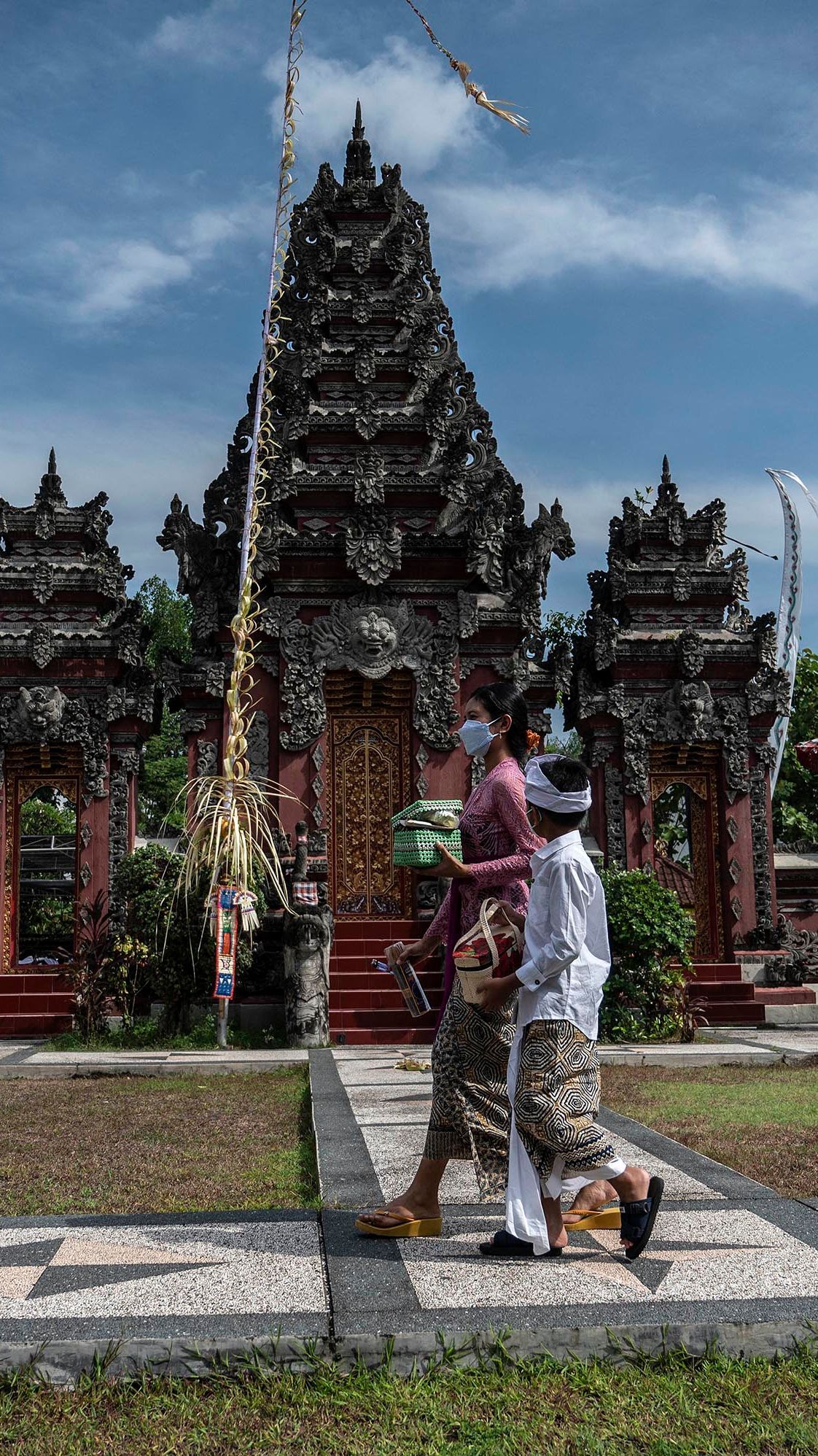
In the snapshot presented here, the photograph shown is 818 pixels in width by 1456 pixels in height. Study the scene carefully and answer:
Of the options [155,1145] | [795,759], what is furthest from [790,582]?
[155,1145]

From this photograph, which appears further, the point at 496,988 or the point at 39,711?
the point at 39,711

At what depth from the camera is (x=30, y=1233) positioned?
13.9 ft

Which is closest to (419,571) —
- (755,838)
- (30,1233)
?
(755,838)

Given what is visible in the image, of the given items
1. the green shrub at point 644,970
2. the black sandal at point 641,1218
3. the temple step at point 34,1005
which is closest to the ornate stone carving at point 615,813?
the green shrub at point 644,970

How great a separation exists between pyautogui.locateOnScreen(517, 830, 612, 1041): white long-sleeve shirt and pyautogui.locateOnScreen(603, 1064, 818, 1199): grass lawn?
162 cm

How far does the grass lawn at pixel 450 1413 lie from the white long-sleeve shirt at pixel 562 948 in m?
1.11

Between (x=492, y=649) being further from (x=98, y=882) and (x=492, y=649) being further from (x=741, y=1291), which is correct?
(x=741, y=1291)

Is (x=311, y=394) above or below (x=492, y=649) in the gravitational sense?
above

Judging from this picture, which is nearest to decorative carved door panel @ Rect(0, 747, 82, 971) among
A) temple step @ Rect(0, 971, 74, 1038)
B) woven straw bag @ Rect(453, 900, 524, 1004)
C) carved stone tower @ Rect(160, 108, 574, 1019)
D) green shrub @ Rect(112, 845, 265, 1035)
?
temple step @ Rect(0, 971, 74, 1038)

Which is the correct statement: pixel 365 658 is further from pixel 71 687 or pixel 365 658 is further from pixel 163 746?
pixel 163 746

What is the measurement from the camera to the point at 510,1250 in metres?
3.94

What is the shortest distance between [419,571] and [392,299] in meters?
5.01

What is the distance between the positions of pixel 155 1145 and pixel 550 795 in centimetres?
357

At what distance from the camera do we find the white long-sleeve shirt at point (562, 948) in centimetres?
394
